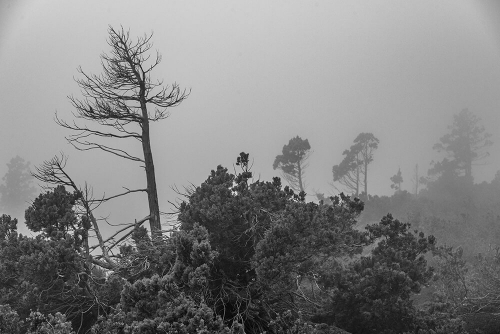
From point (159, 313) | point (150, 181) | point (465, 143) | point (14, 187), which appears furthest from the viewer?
point (14, 187)

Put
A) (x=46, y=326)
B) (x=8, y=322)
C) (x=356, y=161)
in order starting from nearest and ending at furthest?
1. (x=46, y=326)
2. (x=8, y=322)
3. (x=356, y=161)

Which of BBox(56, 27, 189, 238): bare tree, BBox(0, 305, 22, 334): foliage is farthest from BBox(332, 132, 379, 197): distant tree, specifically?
BBox(0, 305, 22, 334): foliage

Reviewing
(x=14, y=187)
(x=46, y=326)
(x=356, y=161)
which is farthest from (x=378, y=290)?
(x=14, y=187)

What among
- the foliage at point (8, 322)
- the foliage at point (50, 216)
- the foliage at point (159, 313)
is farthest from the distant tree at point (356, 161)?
the foliage at point (8, 322)

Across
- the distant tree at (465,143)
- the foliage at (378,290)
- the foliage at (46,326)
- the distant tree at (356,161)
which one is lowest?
the foliage at (46,326)

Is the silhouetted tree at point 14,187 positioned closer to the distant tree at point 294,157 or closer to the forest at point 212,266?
the distant tree at point 294,157

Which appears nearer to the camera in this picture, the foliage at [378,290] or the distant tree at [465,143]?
the foliage at [378,290]

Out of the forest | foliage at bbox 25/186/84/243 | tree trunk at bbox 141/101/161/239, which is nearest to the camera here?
the forest

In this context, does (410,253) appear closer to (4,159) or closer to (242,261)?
(242,261)

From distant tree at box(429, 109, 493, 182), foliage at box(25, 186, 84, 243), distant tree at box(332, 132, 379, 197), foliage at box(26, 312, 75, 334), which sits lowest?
foliage at box(26, 312, 75, 334)

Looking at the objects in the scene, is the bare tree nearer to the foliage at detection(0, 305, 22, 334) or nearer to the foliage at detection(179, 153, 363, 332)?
the foliage at detection(179, 153, 363, 332)

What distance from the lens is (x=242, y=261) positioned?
8.22 m

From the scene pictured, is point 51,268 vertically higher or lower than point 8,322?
higher

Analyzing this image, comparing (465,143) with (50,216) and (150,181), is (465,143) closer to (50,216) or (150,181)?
(150,181)
